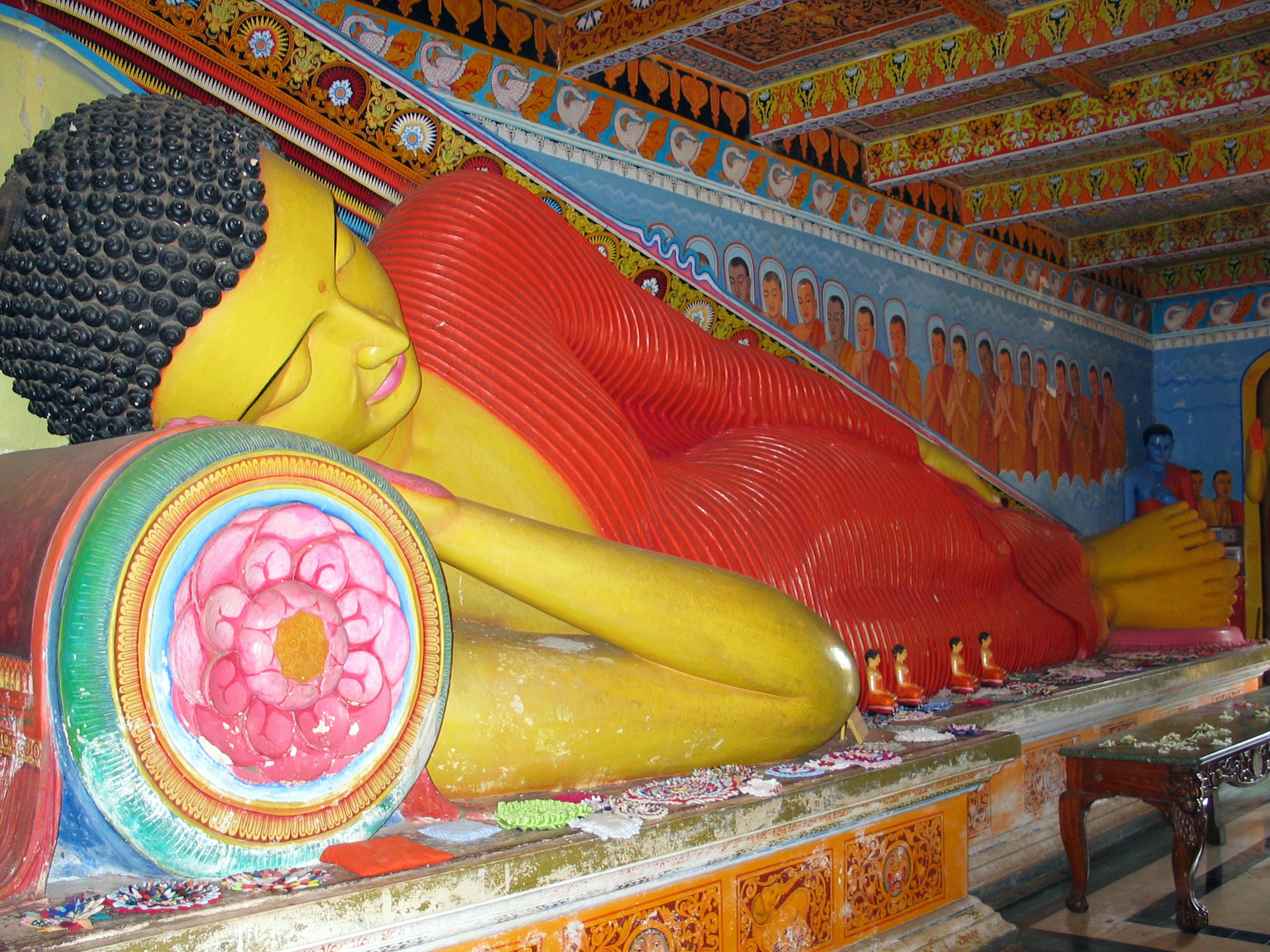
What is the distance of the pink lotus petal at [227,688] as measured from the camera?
4.27ft

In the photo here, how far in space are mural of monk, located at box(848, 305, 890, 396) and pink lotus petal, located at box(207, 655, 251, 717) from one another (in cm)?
504

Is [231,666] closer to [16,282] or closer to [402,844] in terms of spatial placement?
[402,844]

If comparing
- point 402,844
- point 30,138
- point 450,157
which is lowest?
point 402,844

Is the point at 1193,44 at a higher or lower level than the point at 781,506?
higher

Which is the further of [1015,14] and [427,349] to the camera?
[1015,14]

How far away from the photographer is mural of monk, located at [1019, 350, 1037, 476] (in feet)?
25.3

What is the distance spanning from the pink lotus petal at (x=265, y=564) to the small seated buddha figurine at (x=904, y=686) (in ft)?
6.18

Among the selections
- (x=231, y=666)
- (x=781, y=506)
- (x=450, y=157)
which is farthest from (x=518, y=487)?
(x=450, y=157)

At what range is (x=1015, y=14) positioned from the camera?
4.62 meters

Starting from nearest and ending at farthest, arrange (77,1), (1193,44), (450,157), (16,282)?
(16,282) < (77,1) < (450,157) < (1193,44)

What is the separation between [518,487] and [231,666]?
3.28 ft

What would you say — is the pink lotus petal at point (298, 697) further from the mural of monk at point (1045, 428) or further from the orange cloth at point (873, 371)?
the mural of monk at point (1045, 428)

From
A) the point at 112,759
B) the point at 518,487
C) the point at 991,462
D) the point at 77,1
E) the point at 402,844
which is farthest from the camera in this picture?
the point at 991,462

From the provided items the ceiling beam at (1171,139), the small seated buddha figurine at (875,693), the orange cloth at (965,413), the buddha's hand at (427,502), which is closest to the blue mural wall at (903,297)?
the orange cloth at (965,413)
